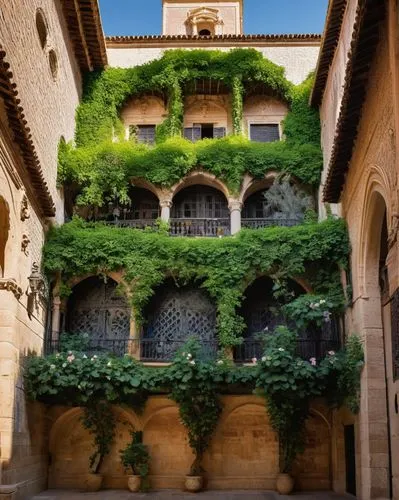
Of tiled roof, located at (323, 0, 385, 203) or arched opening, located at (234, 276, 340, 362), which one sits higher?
tiled roof, located at (323, 0, 385, 203)

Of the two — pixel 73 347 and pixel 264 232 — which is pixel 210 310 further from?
pixel 73 347

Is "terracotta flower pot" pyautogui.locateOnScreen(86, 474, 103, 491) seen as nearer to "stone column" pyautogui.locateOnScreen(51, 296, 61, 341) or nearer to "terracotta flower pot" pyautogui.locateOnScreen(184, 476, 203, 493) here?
"terracotta flower pot" pyautogui.locateOnScreen(184, 476, 203, 493)

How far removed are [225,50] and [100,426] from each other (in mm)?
13276

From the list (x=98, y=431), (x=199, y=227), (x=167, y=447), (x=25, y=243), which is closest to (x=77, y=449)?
(x=98, y=431)

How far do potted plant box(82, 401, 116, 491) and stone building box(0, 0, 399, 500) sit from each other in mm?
792

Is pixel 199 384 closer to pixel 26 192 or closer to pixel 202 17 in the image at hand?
pixel 26 192

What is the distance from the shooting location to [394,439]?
12.6m

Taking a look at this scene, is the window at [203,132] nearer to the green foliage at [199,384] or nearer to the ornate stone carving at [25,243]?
the green foliage at [199,384]

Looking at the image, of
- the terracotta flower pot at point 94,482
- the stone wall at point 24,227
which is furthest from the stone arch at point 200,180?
the terracotta flower pot at point 94,482

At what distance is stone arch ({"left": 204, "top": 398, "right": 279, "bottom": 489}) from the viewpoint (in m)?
17.7

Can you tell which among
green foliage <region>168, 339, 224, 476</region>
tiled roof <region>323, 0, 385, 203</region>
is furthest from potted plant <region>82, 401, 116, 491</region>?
tiled roof <region>323, 0, 385, 203</region>

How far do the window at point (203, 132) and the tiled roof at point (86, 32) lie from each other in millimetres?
3573

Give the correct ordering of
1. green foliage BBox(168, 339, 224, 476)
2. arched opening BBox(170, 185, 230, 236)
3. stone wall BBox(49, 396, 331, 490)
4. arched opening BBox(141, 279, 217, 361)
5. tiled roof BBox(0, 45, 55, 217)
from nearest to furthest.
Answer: tiled roof BBox(0, 45, 55, 217) → green foliage BBox(168, 339, 224, 476) → stone wall BBox(49, 396, 331, 490) → arched opening BBox(141, 279, 217, 361) → arched opening BBox(170, 185, 230, 236)

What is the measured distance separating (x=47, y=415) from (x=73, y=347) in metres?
1.93
